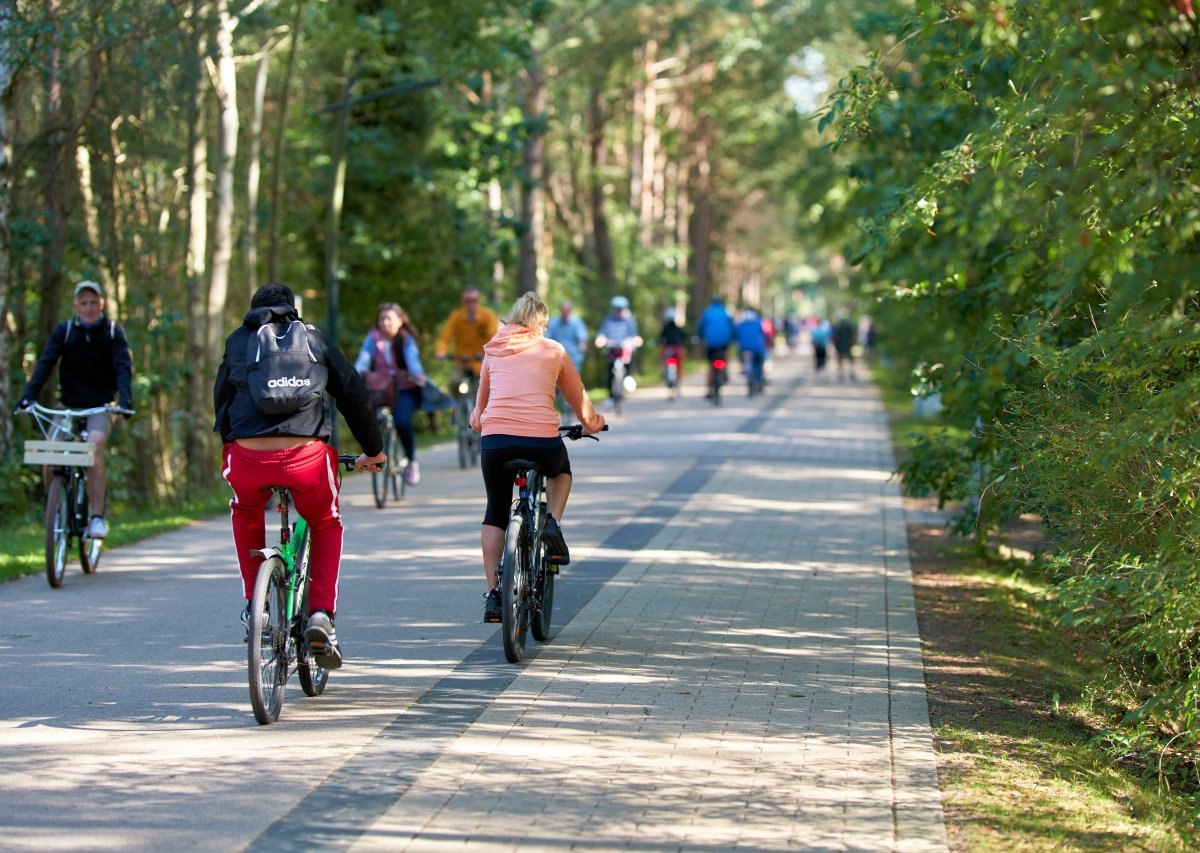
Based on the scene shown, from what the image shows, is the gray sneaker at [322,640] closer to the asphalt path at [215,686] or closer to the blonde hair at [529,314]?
the asphalt path at [215,686]

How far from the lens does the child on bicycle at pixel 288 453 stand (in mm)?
6992

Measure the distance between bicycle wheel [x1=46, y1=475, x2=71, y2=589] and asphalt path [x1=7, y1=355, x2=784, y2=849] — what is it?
0.14 metres

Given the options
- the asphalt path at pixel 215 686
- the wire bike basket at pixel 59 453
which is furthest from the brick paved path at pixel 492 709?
the wire bike basket at pixel 59 453

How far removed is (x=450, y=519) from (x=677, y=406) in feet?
56.1

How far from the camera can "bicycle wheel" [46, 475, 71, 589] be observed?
10.3 meters

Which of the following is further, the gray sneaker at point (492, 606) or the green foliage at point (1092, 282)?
the gray sneaker at point (492, 606)

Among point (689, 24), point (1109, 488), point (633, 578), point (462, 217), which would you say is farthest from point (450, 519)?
point (689, 24)

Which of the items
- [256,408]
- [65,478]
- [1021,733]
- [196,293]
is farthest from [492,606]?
[196,293]

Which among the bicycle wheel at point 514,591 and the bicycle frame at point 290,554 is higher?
the bicycle frame at point 290,554

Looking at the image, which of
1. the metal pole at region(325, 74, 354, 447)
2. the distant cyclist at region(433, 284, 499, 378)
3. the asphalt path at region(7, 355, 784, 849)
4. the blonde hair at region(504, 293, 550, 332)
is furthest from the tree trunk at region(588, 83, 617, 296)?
the blonde hair at region(504, 293, 550, 332)

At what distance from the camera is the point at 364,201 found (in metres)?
28.8

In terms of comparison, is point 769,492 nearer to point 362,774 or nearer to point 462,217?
point 362,774

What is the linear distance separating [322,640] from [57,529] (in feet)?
13.3

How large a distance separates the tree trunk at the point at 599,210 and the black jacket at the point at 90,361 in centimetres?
3231
